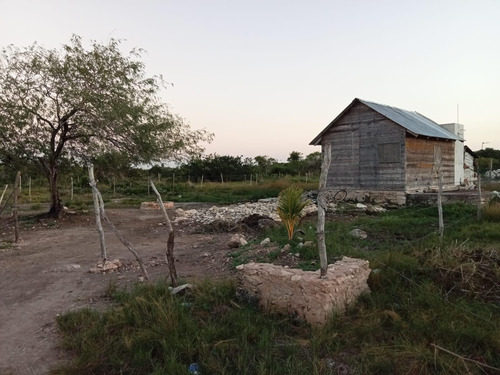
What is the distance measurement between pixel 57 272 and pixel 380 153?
12781 mm

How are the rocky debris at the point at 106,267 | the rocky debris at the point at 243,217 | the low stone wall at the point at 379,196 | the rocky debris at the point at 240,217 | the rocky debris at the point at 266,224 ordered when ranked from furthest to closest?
the low stone wall at the point at 379,196 → the rocky debris at the point at 243,217 → the rocky debris at the point at 240,217 → the rocky debris at the point at 266,224 → the rocky debris at the point at 106,267

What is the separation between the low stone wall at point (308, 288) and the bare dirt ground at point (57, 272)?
1229 millimetres

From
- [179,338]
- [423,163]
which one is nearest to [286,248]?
[179,338]

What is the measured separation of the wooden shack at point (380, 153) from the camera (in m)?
14.5

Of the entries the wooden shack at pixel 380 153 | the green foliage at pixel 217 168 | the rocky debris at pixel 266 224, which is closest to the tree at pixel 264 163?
the green foliage at pixel 217 168

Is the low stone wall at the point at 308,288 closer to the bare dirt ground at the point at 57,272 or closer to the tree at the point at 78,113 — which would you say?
the bare dirt ground at the point at 57,272

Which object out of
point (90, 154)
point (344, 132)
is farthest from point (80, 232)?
point (344, 132)

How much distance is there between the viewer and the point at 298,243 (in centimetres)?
643

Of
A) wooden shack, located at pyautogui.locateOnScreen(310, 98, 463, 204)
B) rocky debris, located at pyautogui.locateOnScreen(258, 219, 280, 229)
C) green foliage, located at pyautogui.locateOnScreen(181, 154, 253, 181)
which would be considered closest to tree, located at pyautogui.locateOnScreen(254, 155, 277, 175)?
green foliage, located at pyautogui.locateOnScreen(181, 154, 253, 181)

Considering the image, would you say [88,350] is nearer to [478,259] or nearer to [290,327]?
[290,327]

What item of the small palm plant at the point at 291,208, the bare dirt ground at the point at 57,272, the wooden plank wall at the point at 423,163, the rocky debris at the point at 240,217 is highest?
the wooden plank wall at the point at 423,163

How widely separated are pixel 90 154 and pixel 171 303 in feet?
32.6

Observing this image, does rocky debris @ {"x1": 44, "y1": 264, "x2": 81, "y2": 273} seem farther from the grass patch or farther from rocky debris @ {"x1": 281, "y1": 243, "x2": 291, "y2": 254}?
rocky debris @ {"x1": 281, "y1": 243, "x2": 291, "y2": 254}

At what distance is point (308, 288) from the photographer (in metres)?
3.97
